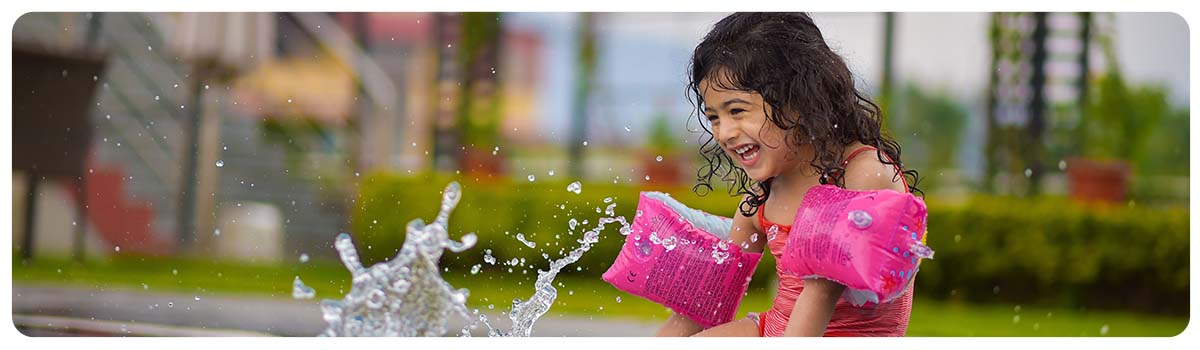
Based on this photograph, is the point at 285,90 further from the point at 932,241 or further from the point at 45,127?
the point at 932,241

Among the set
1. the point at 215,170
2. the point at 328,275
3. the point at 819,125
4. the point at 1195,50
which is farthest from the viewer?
the point at 215,170

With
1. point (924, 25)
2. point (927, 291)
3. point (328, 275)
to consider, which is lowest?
point (328, 275)

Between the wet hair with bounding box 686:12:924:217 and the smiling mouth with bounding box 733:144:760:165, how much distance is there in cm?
7

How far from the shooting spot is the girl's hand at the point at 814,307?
2.38m

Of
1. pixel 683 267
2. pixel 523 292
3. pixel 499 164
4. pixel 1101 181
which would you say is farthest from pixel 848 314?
pixel 499 164

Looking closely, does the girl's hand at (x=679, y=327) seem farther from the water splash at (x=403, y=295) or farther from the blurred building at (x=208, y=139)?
the blurred building at (x=208, y=139)

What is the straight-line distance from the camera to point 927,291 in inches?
292

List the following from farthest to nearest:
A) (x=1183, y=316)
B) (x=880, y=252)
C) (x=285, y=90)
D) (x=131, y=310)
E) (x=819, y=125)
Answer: (x=285, y=90)
(x=1183, y=316)
(x=131, y=310)
(x=819, y=125)
(x=880, y=252)

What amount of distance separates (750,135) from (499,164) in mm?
8115

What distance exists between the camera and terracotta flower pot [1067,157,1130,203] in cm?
782

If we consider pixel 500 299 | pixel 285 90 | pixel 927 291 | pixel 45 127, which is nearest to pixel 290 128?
pixel 285 90

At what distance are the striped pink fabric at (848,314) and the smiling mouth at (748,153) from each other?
18 cm

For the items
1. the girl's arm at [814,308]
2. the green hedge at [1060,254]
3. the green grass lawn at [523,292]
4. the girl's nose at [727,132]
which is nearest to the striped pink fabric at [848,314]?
the girl's arm at [814,308]

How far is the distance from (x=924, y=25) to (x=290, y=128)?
232 inches
